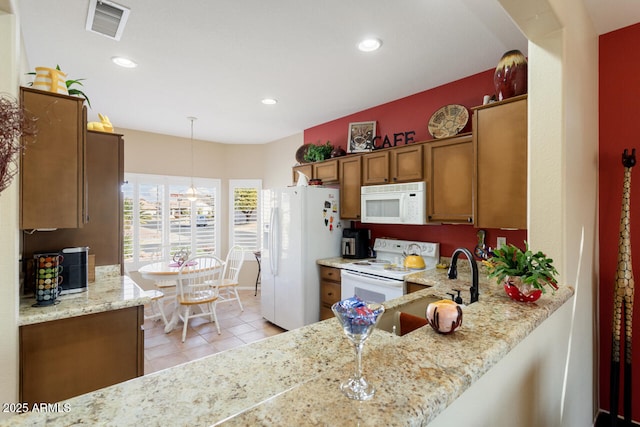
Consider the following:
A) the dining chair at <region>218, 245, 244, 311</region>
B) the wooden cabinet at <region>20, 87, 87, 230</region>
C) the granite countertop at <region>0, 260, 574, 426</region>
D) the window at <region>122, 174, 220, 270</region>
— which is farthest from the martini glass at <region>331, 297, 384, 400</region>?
the window at <region>122, 174, 220, 270</region>

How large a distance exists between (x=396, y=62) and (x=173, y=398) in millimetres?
2718

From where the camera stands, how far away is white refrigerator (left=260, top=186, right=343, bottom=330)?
137 inches

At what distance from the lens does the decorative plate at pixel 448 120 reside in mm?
2844

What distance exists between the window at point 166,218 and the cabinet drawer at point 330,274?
272 cm

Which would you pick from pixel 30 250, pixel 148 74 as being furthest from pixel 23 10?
pixel 30 250

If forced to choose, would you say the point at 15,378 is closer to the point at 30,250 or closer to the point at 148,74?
the point at 30,250

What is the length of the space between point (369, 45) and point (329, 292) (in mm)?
2480

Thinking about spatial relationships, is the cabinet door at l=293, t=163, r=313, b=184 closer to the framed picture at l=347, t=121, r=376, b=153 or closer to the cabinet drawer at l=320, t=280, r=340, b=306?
the framed picture at l=347, t=121, r=376, b=153

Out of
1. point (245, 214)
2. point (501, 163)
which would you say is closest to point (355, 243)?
point (501, 163)

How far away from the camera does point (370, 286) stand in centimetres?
292

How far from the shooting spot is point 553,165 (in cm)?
159

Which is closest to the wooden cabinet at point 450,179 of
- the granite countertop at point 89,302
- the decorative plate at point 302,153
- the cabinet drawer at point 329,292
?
the cabinet drawer at point 329,292

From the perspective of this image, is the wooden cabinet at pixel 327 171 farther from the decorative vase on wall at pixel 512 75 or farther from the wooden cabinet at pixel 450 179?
the decorative vase on wall at pixel 512 75

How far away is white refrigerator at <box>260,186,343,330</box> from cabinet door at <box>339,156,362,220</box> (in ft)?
0.35
